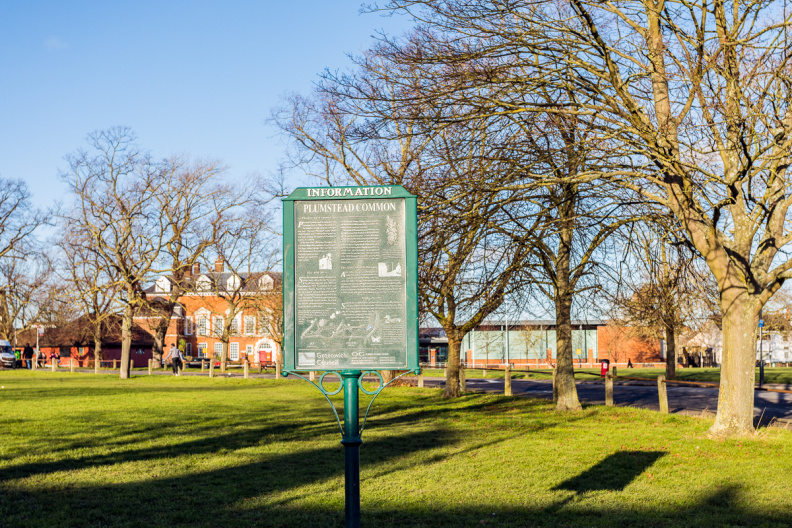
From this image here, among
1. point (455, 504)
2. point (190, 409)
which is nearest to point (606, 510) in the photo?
point (455, 504)

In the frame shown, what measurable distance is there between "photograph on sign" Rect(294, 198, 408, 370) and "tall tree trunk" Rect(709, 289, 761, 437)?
913 cm

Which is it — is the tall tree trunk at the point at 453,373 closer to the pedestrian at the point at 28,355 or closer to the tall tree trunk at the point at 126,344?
the tall tree trunk at the point at 126,344

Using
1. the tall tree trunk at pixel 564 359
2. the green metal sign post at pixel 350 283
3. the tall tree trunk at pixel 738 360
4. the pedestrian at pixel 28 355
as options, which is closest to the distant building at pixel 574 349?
the pedestrian at pixel 28 355

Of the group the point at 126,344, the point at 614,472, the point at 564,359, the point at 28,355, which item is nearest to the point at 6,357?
the point at 28,355

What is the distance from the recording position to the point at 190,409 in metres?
20.0

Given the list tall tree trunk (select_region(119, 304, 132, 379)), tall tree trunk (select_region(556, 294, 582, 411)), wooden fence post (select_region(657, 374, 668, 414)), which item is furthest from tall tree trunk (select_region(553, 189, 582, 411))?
tall tree trunk (select_region(119, 304, 132, 379))

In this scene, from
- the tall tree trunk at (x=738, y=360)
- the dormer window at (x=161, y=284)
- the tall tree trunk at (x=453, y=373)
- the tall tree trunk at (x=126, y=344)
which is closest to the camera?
the tall tree trunk at (x=738, y=360)

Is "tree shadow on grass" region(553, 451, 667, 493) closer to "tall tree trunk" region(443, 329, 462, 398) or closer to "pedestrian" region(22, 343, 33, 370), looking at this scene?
"tall tree trunk" region(443, 329, 462, 398)

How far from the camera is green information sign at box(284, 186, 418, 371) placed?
5.93 metres

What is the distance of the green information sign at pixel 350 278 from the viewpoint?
593cm

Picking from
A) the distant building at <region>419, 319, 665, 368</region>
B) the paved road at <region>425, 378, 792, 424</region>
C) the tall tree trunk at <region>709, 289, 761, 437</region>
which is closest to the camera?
the tall tree trunk at <region>709, 289, 761, 437</region>

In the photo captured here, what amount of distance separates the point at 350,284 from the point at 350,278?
0.05 metres

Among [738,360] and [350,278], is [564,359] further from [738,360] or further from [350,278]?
[350,278]

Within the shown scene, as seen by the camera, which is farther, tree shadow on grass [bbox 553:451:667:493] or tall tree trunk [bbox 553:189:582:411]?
tall tree trunk [bbox 553:189:582:411]
